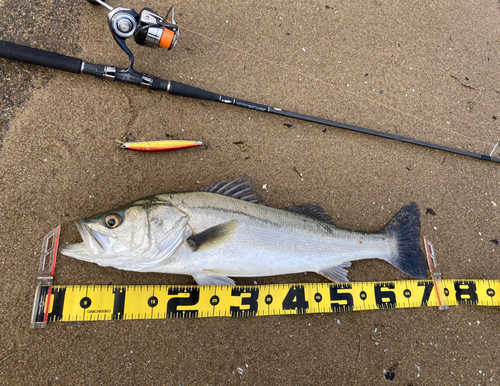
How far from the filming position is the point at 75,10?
2.32 metres

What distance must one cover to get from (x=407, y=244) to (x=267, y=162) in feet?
4.33

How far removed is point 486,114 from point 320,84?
1.75 m

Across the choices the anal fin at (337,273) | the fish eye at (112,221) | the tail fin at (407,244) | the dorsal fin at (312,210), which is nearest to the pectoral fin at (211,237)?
the fish eye at (112,221)

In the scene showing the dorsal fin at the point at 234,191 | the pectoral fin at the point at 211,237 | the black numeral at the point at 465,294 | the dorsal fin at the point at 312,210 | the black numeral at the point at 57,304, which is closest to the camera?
the pectoral fin at the point at 211,237

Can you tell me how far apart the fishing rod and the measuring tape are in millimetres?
1198

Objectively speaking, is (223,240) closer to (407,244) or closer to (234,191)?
(234,191)

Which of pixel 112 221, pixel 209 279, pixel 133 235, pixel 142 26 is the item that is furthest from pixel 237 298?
pixel 142 26

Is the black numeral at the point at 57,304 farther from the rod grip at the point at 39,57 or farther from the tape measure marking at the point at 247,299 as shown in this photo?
the rod grip at the point at 39,57

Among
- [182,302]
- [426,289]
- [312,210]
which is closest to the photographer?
[182,302]

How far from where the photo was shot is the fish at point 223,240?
5.79 feet

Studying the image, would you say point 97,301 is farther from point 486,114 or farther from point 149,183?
point 486,114

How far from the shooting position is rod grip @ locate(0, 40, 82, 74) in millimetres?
2010

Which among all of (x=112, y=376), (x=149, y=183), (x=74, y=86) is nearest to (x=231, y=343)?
(x=112, y=376)

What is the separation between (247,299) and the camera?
221cm
